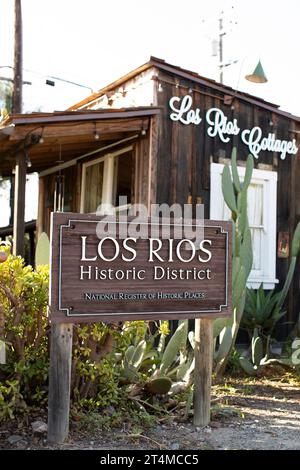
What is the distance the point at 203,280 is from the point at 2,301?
1.62 meters

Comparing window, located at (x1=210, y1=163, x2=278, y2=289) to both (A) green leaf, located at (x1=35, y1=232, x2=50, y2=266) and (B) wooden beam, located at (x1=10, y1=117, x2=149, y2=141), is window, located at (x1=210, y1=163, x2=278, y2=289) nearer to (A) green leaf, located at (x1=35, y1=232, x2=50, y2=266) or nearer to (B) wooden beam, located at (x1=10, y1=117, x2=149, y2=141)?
(B) wooden beam, located at (x1=10, y1=117, x2=149, y2=141)

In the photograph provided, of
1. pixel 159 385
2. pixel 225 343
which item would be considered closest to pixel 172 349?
pixel 159 385

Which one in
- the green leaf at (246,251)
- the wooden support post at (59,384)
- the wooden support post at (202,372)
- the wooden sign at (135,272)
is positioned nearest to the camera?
the wooden support post at (59,384)

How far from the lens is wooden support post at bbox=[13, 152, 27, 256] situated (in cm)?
743

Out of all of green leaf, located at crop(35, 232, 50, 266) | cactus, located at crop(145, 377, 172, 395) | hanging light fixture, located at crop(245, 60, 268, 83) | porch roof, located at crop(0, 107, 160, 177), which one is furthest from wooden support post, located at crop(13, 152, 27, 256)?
hanging light fixture, located at crop(245, 60, 268, 83)

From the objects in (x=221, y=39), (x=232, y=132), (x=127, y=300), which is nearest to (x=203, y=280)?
(x=127, y=300)

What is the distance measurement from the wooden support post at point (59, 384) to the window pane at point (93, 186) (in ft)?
18.4

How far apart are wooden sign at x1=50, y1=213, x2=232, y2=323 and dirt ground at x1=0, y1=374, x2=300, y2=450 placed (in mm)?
868

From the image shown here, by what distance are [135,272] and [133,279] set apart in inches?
2.2

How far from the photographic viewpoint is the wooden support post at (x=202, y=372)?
15.7 feet

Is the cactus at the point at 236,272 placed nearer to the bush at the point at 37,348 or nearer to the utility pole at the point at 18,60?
the bush at the point at 37,348

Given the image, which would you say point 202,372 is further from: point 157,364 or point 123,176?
point 123,176

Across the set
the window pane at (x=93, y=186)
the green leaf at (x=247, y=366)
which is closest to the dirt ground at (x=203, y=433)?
the green leaf at (x=247, y=366)

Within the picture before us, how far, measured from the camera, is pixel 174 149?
8406 mm
